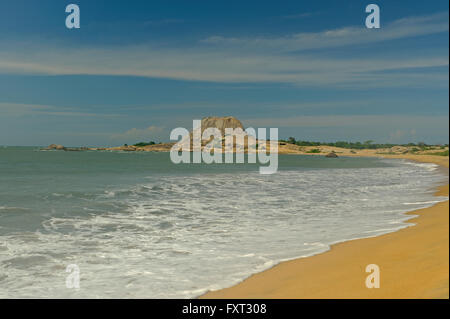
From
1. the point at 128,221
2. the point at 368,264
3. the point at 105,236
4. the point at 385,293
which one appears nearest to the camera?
the point at 385,293

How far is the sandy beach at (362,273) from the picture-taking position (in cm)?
566

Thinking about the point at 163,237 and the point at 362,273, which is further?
the point at 163,237

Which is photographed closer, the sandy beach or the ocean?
the sandy beach

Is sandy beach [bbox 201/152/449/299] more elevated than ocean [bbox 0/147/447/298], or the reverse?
sandy beach [bbox 201/152/449/299]

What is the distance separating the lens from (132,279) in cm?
741

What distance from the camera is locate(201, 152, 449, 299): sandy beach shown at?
18.6 feet

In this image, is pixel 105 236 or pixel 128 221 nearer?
pixel 105 236

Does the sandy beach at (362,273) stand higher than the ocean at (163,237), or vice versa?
the sandy beach at (362,273)

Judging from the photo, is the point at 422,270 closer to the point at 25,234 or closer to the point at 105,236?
the point at 105,236

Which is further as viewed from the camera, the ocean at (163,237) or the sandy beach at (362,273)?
the ocean at (163,237)

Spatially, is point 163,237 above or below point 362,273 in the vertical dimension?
below

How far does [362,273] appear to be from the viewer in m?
6.68
